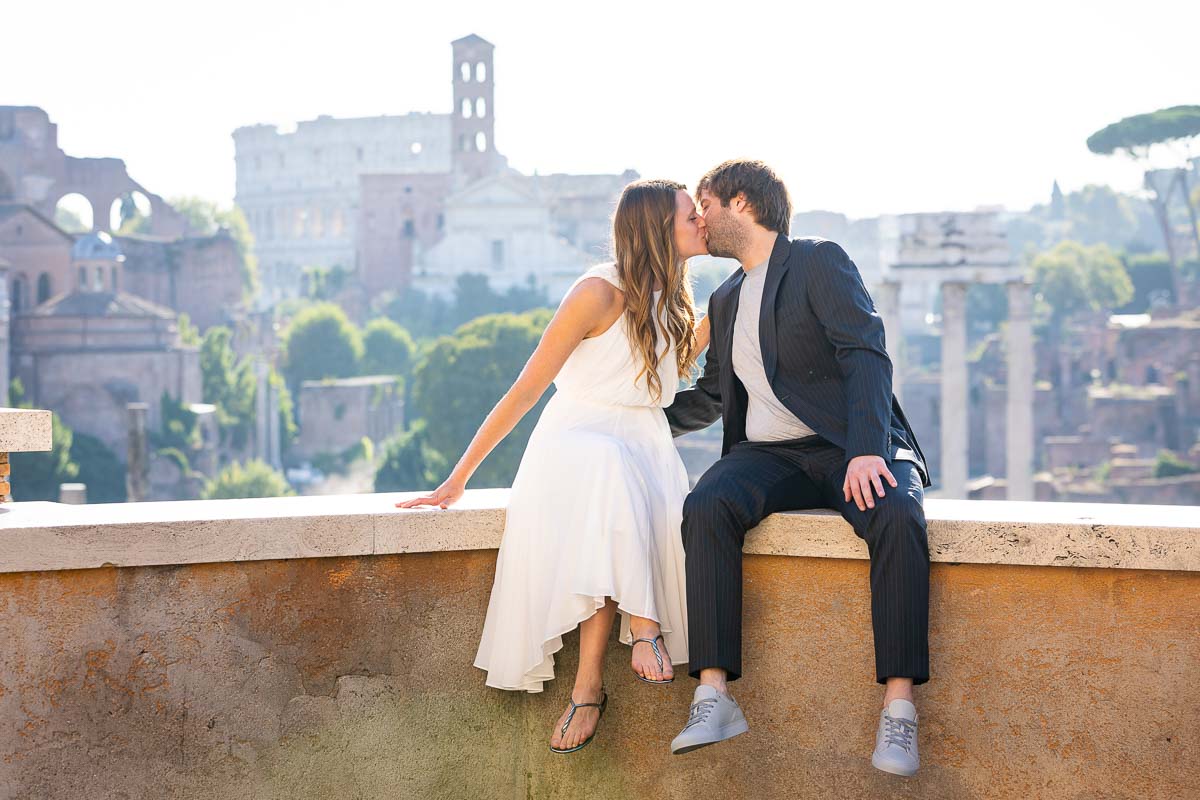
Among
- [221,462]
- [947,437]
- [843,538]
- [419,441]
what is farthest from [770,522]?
[221,462]

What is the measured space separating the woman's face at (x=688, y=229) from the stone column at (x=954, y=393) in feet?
51.7

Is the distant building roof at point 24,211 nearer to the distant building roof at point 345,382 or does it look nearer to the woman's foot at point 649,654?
the distant building roof at point 345,382

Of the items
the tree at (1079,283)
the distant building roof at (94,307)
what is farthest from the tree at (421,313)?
the tree at (1079,283)

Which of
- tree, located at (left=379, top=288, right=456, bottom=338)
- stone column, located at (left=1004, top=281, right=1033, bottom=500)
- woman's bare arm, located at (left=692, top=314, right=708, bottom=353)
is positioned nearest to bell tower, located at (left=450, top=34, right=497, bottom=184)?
tree, located at (left=379, top=288, right=456, bottom=338)

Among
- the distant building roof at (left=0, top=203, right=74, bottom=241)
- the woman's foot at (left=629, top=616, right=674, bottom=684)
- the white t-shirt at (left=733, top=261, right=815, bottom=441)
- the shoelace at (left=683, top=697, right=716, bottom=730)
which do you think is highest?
the distant building roof at (left=0, top=203, right=74, bottom=241)

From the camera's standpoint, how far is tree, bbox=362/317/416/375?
42.2 meters

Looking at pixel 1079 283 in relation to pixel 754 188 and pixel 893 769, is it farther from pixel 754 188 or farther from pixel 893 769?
pixel 893 769

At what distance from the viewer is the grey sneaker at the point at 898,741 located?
2.03 m

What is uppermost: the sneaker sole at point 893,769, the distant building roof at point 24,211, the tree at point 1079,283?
the distant building roof at point 24,211

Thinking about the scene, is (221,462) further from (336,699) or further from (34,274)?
(336,699)

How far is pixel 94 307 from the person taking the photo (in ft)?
105

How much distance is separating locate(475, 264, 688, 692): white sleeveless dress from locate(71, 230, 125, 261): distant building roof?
117 feet

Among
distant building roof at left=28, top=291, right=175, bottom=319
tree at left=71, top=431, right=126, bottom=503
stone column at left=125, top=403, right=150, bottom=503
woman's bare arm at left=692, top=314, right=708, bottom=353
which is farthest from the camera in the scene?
distant building roof at left=28, top=291, right=175, bottom=319

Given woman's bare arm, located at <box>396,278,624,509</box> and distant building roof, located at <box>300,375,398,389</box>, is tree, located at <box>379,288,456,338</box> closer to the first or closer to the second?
distant building roof, located at <box>300,375,398,389</box>
